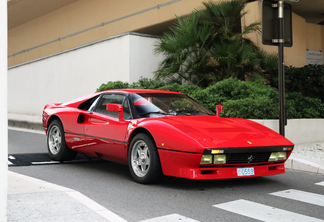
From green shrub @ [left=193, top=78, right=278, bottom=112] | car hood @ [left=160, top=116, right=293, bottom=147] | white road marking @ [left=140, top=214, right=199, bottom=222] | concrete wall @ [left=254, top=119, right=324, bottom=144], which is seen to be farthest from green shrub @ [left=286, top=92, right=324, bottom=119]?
white road marking @ [left=140, top=214, right=199, bottom=222]

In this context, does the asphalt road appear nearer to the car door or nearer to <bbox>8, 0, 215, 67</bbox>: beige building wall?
the car door

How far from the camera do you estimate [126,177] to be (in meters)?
6.19

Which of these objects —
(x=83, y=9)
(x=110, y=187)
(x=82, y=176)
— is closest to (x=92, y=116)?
(x=82, y=176)

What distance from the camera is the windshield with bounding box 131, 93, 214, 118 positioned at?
611 centimetres

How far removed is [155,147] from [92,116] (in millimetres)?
1758

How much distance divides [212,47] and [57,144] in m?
6.79

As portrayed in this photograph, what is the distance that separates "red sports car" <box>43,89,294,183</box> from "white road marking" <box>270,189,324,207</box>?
35cm

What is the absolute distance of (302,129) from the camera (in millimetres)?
9742

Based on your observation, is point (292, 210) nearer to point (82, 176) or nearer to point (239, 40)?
point (82, 176)

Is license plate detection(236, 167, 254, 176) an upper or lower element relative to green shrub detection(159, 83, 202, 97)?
lower

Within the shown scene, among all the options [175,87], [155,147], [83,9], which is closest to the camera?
[155,147]

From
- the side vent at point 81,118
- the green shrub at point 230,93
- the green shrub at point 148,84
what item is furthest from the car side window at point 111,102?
the green shrub at point 148,84
